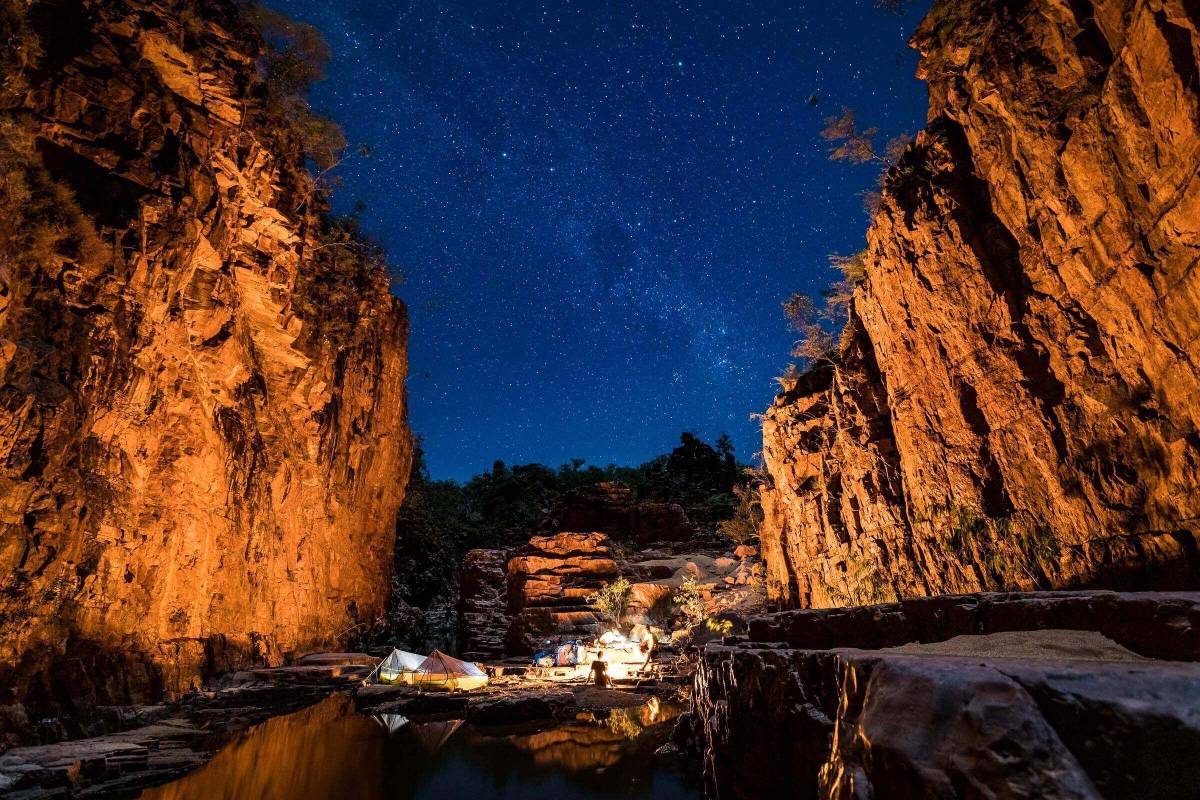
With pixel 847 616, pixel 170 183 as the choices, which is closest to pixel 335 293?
pixel 170 183

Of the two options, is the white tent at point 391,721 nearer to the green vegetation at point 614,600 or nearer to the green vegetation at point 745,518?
the green vegetation at point 614,600

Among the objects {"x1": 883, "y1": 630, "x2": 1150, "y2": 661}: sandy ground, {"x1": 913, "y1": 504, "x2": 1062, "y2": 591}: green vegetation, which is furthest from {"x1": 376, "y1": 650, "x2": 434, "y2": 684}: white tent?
{"x1": 883, "y1": 630, "x2": 1150, "y2": 661}: sandy ground

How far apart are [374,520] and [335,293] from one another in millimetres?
12259

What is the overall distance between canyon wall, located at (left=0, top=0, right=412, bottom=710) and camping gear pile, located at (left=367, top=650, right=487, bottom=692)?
4.29 metres

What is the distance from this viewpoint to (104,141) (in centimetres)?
1234

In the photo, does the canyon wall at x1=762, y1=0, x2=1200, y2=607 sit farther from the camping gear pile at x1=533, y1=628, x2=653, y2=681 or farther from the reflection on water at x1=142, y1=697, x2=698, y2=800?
the camping gear pile at x1=533, y1=628, x2=653, y2=681

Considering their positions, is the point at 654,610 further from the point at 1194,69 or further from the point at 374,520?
the point at 1194,69

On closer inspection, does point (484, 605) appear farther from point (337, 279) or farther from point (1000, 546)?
point (1000, 546)

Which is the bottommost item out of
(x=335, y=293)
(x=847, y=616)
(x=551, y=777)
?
(x=551, y=777)

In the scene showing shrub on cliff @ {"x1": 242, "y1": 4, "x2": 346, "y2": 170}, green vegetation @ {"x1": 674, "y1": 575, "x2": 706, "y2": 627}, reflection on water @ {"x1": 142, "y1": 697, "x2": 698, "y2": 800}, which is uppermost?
shrub on cliff @ {"x1": 242, "y1": 4, "x2": 346, "y2": 170}

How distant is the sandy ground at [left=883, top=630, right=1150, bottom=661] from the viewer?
3656 millimetres

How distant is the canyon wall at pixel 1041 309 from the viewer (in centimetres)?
647

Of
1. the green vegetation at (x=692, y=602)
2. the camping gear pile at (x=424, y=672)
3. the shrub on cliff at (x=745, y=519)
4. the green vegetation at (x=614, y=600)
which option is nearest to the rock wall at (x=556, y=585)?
the green vegetation at (x=614, y=600)

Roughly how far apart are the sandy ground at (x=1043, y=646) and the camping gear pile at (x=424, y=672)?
20731mm
